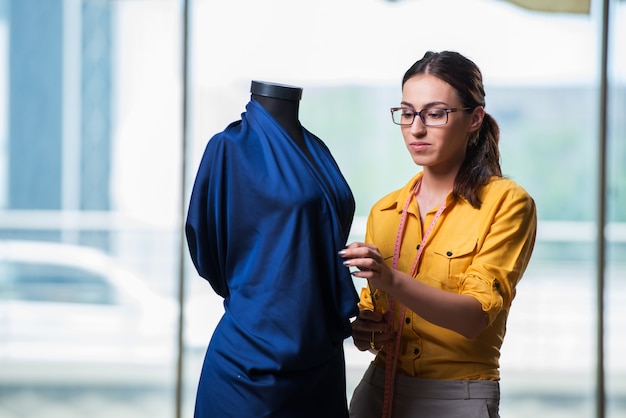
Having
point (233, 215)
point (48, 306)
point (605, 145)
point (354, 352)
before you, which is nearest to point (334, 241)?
point (233, 215)

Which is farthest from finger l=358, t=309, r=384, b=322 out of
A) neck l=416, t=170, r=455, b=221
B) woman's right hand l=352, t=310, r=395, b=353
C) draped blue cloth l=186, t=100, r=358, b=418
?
neck l=416, t=170, r=455, b=221

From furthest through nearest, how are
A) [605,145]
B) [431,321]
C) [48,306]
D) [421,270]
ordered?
[48,306], [605,145], [421,270], [431,321]

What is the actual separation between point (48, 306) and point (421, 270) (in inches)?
91.5

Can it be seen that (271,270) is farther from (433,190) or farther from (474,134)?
(474,134)

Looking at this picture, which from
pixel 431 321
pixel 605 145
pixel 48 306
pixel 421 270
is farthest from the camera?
pixel 48 306

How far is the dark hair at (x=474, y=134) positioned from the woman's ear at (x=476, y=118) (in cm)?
1

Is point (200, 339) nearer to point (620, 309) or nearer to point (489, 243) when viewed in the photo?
point (620, 309)

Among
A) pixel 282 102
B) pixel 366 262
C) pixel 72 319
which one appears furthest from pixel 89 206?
pixel 366 262

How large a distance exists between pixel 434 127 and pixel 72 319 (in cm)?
236

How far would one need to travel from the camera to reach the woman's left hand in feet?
4.49

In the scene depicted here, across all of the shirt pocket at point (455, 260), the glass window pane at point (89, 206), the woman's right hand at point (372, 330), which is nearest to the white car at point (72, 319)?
the glass window pane at point (89, 206)

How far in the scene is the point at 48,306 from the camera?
349 centimetres

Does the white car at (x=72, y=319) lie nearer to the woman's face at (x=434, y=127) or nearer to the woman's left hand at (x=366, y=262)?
the woman's face at (x=434, y=127)

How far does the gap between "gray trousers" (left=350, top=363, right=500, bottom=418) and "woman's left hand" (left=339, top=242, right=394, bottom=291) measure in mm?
302
